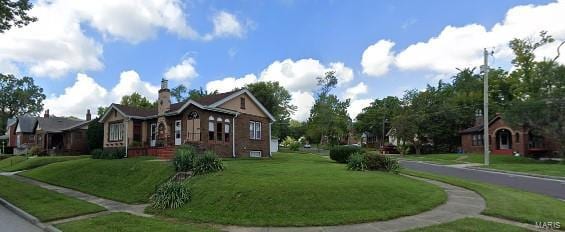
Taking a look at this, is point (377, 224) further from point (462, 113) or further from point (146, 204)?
point (462, 113)

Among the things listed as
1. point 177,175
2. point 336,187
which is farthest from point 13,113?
point 336,187

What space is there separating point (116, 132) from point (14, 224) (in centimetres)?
2470

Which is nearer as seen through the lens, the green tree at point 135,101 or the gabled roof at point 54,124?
the gabled roof at point 54,124

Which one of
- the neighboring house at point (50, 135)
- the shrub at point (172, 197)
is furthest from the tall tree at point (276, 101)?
the shrub at point (172, 197)

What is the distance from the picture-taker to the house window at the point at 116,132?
113 feet

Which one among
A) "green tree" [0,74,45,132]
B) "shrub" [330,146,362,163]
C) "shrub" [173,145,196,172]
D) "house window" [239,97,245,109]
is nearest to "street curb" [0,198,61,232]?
"shrub" [173,145,196,172]

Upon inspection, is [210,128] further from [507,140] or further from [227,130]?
[507,140]

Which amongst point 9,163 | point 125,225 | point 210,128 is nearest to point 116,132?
point 210,128

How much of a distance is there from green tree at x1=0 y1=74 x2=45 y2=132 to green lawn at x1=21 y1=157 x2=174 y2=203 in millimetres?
77047

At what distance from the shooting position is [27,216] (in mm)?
12695

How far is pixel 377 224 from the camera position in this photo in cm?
939

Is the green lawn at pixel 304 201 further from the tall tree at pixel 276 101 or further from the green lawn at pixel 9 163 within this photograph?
the tall tree at pixel 276 101

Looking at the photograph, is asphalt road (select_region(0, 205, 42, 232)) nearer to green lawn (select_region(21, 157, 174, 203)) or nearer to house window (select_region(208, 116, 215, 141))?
green lawn (select_region(21, 157, 174, 203))

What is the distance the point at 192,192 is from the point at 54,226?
4.02 metres
